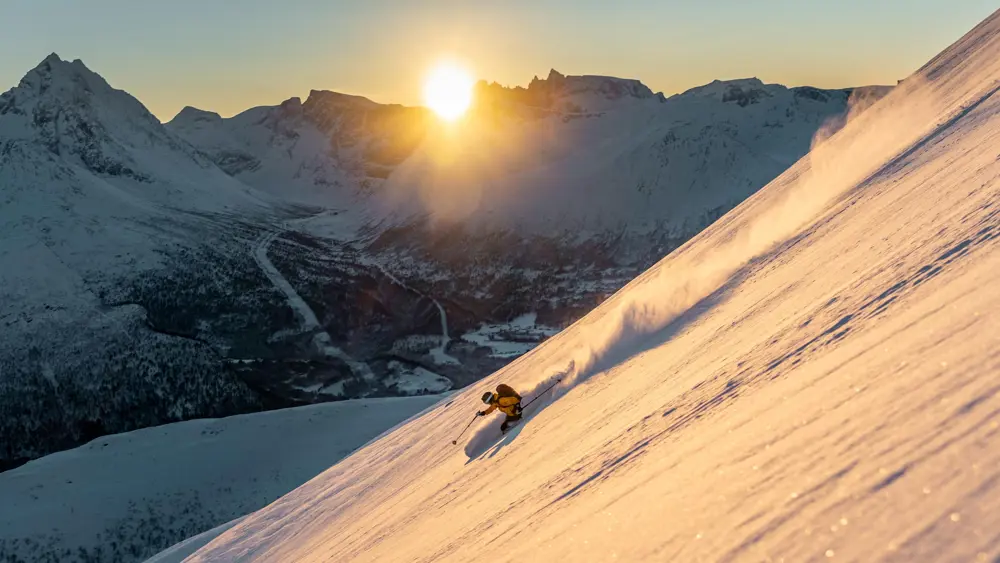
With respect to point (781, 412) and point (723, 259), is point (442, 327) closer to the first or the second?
point (723, 259)

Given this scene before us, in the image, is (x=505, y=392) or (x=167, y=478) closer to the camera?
(x=505, y=392)

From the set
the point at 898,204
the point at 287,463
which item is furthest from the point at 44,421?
the point at 898,204

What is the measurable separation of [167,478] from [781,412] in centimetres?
4765

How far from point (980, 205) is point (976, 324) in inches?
122

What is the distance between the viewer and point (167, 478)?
45.2m

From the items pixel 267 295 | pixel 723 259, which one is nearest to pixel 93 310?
pixel 267 295

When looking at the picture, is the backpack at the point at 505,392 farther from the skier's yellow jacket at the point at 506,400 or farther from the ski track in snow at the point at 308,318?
the ski track in snow at the point at 308,318

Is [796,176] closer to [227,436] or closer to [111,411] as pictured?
[227,436]

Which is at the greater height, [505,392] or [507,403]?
[505,392]

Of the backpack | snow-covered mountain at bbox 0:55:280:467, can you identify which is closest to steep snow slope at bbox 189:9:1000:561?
the backpack

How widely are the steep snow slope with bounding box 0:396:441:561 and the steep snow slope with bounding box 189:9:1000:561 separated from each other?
2991 centimetres

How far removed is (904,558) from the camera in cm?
307

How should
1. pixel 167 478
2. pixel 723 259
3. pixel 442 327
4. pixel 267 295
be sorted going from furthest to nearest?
pixel 267 295 → pixel 442 327 → pixel 167 478 → pixel 723 259

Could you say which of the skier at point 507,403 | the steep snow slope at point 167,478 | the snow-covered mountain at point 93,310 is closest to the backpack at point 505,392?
the skier at point 507,403
